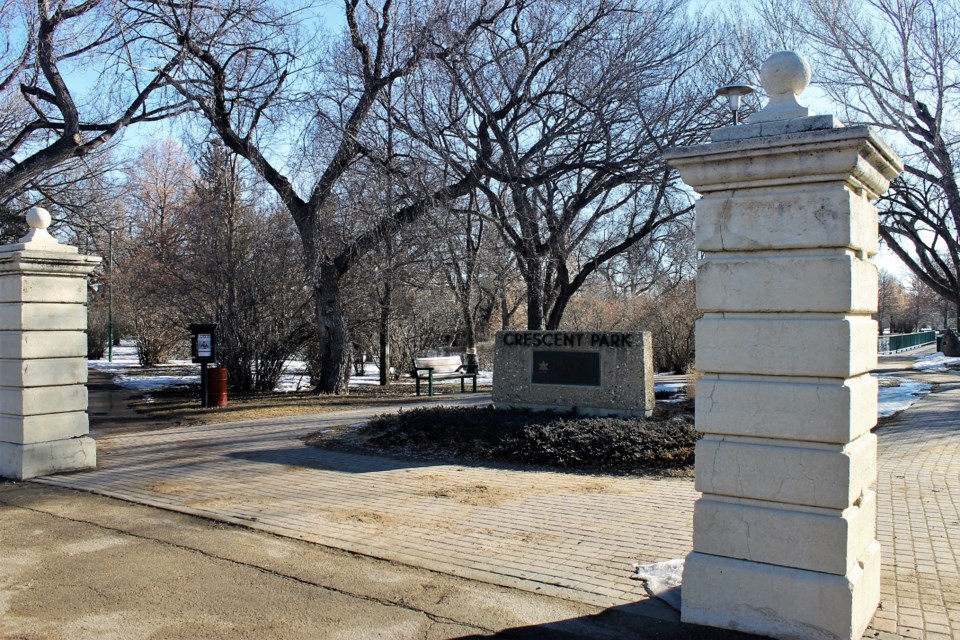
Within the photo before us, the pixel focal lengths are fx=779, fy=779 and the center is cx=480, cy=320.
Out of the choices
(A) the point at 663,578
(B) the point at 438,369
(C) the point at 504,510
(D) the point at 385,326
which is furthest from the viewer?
(D) the point at 385,326

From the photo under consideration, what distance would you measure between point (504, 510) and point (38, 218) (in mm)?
6170

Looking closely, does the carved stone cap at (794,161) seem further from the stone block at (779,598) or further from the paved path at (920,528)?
the paved path at (920,528)

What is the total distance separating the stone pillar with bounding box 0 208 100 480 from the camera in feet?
28.1

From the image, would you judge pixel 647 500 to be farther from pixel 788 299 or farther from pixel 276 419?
pixel 276 419

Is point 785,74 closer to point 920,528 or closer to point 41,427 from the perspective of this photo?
point 920,528

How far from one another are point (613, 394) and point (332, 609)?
7.46 metres

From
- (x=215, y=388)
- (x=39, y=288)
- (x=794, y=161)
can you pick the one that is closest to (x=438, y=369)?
(x=215, y=388)

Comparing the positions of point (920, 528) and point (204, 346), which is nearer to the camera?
point (920, 528)

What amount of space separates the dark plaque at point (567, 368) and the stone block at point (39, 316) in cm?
630

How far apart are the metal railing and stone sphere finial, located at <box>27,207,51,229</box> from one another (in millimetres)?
44617

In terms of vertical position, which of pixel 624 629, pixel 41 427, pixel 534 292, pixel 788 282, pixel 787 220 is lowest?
pixel 624 629

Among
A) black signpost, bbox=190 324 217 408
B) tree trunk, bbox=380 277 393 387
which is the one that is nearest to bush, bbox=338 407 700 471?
black signpost, bbox=190 324 217 408

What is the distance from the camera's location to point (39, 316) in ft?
28.4

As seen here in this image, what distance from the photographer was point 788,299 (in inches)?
159
